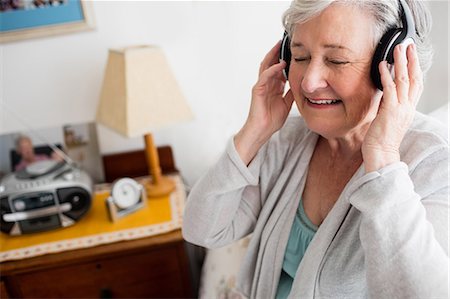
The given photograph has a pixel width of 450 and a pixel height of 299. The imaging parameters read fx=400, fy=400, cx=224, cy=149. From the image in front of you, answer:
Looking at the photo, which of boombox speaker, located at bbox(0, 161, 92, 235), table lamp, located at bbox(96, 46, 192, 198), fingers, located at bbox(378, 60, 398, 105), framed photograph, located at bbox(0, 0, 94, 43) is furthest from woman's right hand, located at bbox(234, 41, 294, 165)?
framed photograph, located at bbox(0, 0, 94, 43)

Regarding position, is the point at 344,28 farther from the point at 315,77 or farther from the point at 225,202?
the point at 225,202

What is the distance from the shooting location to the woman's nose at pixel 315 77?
673 mm

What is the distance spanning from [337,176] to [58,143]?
114 cm

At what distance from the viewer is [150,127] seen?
126cm

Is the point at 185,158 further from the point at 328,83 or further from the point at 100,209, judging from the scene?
the point at 328,83

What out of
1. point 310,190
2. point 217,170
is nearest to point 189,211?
point 217,170

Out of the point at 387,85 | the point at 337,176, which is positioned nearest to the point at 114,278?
the point at 337,176

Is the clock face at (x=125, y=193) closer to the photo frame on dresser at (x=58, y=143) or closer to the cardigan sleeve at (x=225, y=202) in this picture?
the photo frame on dresser at (x=58, y=143)

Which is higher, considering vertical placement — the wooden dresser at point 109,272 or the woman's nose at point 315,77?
the woman's nose at point 315,77

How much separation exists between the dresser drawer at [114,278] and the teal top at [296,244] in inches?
19.6

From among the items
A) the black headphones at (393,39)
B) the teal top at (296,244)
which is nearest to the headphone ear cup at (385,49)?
the black headphones at (393,39)

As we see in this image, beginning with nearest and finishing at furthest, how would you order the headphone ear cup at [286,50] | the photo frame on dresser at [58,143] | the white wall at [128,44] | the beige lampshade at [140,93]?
the headphone ear cup at [286,50], the beige lampshade at [140,93], the white wall at [128,44], the photo frame on dresser at [58,143]

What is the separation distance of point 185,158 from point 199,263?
46 centimetres

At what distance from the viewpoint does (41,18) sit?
1.40 meters
